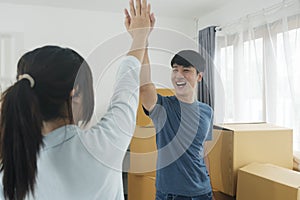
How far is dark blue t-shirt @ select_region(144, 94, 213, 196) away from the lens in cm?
131

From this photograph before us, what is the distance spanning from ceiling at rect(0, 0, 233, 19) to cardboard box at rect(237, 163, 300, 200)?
199 cm

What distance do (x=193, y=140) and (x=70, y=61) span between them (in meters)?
0.86

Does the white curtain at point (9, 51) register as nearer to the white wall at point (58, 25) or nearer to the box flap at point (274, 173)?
the white wall at point (58, 25)

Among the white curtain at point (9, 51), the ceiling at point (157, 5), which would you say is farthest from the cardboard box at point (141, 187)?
the ceiling at point (157, 5)

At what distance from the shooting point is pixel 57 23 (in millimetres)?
3443

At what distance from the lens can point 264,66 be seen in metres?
2.69

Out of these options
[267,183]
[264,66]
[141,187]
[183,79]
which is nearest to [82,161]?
[183,79]

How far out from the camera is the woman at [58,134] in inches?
24.6

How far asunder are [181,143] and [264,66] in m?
1.72

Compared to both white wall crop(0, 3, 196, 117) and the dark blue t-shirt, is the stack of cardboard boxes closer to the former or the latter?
the dark blue t-shirt

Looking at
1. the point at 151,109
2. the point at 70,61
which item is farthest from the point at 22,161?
the point at 151,109

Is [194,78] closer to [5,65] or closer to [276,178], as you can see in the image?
[276,178]

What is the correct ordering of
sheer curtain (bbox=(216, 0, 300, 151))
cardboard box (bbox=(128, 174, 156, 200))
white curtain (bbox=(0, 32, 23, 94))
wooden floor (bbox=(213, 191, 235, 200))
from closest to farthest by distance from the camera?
wooden floor (bbox=(213, 191, 235, 200)) → sheer curtain (bbox=(216, 0, 300, 151)) → cardboard box (bbox=(128, 174, 156, 200)) → white curtain (bbox=(0, 32, 23, 94))

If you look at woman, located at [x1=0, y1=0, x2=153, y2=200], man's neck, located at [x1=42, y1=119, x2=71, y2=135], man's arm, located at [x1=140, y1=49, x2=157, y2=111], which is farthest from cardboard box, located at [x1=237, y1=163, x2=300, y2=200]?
man's neck, located at [x1=42, y1=119, x2=71, y2=135]
